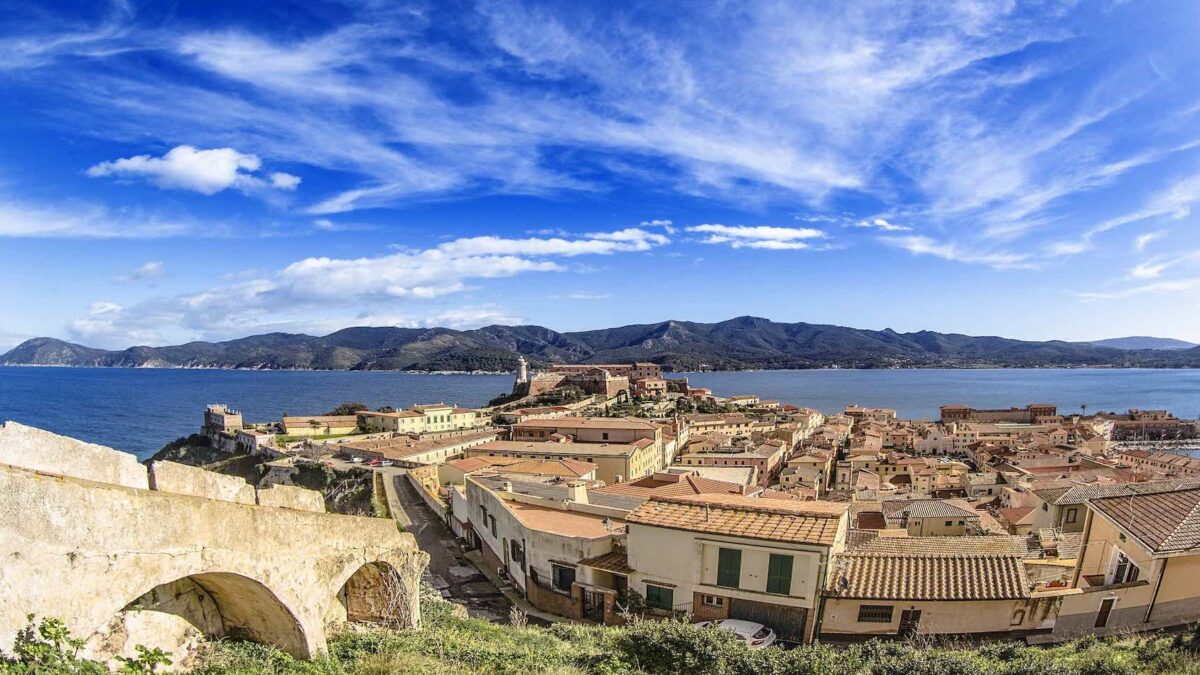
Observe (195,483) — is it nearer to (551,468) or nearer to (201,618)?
(201,618)

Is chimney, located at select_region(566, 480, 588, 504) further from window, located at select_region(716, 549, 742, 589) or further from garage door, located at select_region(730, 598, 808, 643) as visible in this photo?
garage door, located at select_region(730, 598, 808, 643)

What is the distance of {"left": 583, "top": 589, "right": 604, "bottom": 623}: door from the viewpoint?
15.8m

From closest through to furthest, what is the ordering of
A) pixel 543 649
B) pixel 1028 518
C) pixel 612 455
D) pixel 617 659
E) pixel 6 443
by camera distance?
pixel 6 443 < pixel 617 659 < pixel 543 649 < pixel 1028 518 < pixel 612 455

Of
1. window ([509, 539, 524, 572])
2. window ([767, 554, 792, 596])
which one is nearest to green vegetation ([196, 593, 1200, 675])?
window ([767, 554, 792, 596])

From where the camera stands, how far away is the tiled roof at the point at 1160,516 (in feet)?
36.0

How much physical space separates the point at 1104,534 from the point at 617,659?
36.1 feet

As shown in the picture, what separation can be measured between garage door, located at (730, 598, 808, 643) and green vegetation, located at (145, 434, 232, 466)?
67.6 m

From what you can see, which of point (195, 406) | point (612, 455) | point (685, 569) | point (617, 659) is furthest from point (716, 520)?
point (195, 406)

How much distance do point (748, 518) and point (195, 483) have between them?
37.0 ft

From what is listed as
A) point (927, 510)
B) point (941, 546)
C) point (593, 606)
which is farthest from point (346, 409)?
point (941, 546)

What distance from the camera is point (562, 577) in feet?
54.9

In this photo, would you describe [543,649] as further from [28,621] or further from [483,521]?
[483,521]

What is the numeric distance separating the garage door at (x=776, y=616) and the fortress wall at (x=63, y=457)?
11.6 meters

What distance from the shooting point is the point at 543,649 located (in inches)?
403
